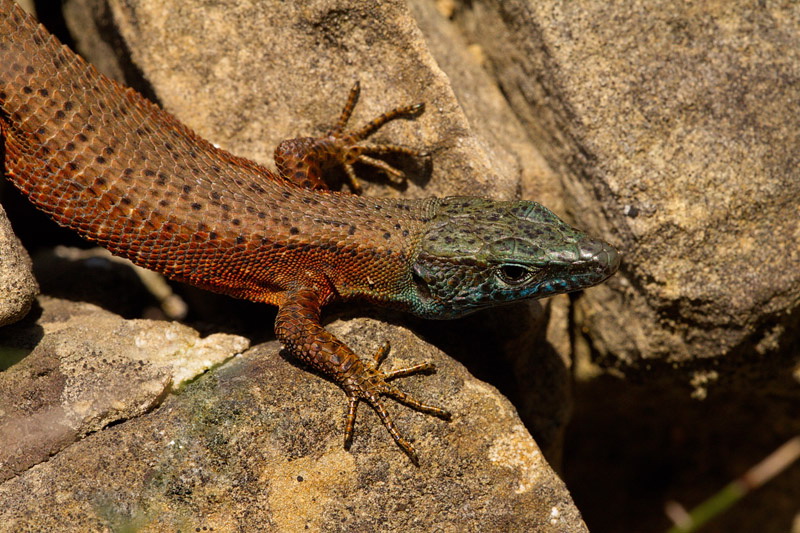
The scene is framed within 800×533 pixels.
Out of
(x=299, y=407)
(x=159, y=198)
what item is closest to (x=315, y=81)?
(x=159, y=198)

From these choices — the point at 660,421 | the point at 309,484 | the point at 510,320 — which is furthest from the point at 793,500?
the point at 309,484

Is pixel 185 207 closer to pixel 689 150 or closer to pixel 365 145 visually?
pixel 365 145

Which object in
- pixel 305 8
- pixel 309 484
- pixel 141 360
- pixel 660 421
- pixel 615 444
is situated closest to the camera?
pixel 309 484

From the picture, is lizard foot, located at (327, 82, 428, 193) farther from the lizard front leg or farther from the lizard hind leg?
the lizard front leg

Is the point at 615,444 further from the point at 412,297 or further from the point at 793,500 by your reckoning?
the point at 412,297

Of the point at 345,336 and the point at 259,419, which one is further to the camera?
the point at 345,336

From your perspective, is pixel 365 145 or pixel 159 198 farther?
pixel 365 145

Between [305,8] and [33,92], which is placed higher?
[305,8]
